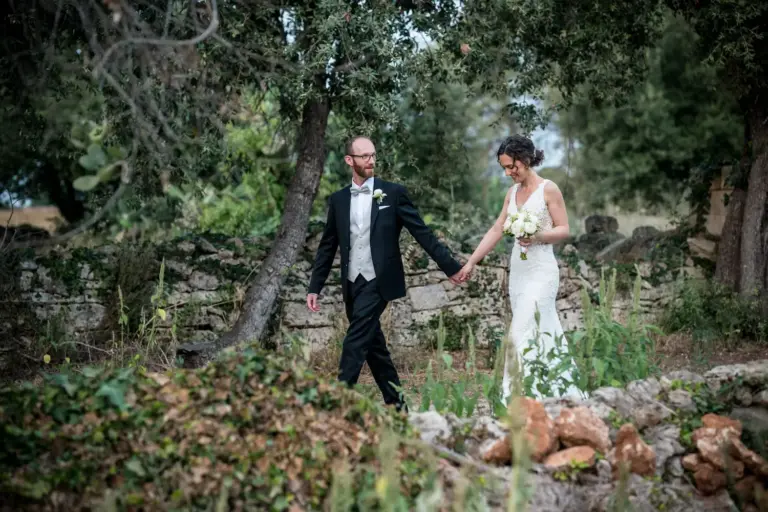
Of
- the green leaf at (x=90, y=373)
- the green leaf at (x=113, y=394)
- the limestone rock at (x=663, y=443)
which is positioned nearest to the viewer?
the green leaf at (x=113, y=394)

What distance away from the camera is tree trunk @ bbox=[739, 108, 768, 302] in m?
10.5

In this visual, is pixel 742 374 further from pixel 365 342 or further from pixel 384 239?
pixel 384 239

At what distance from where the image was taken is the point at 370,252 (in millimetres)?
6250

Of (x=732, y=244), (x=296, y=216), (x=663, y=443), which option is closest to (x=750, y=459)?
(x=663, y=443)

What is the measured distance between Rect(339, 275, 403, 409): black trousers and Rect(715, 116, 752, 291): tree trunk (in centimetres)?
623

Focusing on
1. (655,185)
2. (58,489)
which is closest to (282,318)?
(58,489)

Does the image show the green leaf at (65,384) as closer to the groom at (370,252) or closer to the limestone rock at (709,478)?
the groom at (370,252)

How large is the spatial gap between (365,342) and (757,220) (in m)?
6.58

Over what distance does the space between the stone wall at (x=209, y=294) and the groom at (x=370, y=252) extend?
3.07m

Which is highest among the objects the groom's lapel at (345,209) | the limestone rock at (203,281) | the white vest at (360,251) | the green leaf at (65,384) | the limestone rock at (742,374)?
the groom's lapel at (345,209)

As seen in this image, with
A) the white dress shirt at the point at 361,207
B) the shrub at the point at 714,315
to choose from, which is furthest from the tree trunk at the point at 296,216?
the shrub at the point at 714,315

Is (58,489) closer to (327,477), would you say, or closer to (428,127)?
(327,477)

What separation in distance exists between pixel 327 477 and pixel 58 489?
1.16 metres

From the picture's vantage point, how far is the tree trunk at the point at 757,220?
412 inches
